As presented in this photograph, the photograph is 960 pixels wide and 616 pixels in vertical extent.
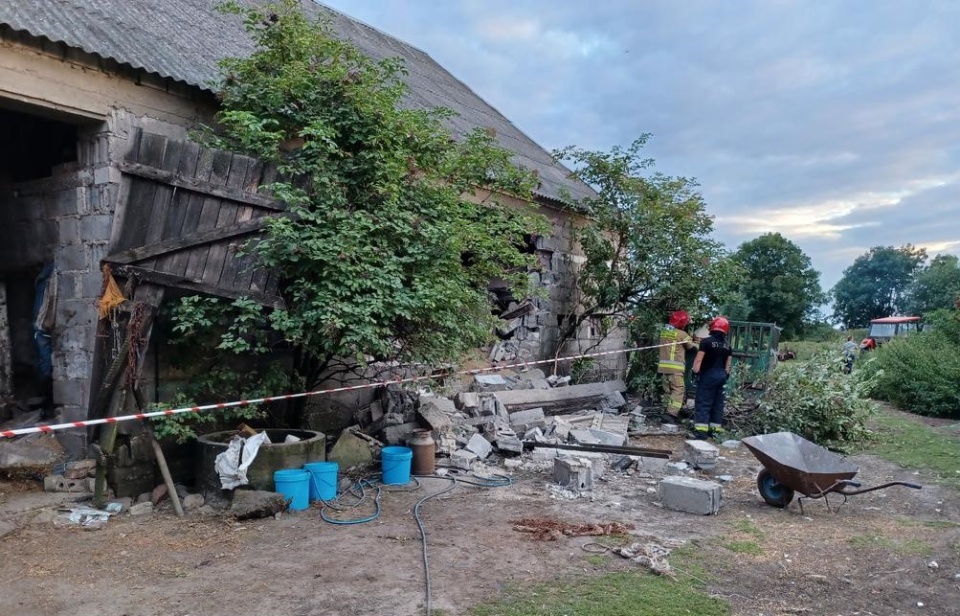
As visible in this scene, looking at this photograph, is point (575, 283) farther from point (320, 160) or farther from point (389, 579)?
point (389, 579)

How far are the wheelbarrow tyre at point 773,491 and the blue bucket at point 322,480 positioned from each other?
4.20 metres

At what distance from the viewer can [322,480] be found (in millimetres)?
6215

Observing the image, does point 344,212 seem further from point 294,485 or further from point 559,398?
point 559,398

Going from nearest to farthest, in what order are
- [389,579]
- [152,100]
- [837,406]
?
[389,579] < [152,100] < [837,406]

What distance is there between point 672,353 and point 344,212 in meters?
6.46

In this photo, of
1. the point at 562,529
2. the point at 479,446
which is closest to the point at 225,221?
the point at 479,446

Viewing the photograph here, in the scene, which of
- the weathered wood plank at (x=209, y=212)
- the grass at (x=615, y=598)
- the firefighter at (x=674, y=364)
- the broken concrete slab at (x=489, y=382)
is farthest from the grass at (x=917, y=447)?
the weathered wood plank at (x=209, y=212)

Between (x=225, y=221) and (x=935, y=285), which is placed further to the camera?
(x=935, y=285)

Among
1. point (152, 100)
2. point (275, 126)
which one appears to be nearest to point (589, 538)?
point (275, 126)

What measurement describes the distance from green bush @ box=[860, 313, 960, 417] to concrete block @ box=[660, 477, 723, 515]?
812cm

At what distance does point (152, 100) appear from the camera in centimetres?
685

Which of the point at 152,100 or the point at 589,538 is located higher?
the point at 152,100

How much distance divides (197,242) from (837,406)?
901 centimetres

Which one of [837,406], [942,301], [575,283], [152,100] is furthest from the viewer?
[942,301]
